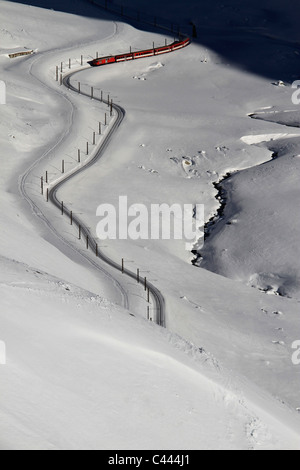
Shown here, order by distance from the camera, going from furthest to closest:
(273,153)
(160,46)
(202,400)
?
1. (160,46)
2. (273,153)
3. (202,400)

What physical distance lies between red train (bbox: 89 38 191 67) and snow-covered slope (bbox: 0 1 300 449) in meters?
0.77

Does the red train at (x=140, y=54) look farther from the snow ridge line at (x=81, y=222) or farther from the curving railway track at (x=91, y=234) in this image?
the curving railway track at (x=91, y=234)

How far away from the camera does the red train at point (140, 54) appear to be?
202 feet

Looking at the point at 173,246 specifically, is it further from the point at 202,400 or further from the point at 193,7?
the point at 193,7

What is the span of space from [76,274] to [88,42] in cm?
3462

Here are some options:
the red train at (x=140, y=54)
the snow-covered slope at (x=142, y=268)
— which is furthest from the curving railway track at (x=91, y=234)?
the red train at (x=140, y=54)

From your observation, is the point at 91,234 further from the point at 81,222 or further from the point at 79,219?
the point at 79,219

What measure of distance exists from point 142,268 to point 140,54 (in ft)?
101

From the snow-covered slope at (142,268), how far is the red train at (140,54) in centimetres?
77

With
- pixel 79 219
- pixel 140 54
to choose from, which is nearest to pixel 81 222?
pixel 79 219

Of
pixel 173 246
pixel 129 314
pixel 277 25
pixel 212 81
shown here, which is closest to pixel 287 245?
pixel 173 246

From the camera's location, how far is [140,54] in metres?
63.4

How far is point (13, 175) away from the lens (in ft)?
140

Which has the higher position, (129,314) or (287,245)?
(129,314)
